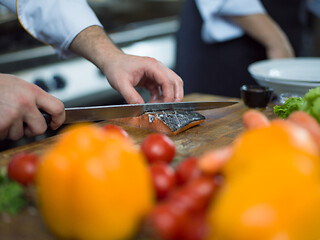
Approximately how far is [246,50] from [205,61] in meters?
0.28

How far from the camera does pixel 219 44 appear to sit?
2299 millimetres

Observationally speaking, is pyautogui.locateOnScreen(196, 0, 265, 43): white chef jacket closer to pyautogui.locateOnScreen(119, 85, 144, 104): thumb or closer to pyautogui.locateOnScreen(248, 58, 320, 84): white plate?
pyautogui.locateOnScreen(248, 58, 320, 84): white plate

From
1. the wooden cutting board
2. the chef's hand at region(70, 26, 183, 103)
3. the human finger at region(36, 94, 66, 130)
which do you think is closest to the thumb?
the chef's hand at region(70, 26, 183, 103)

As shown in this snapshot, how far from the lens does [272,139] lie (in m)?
0.51

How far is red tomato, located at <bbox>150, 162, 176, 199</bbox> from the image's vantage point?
23.9 inches

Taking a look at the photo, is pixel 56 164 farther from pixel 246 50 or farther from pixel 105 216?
pixel 246 50

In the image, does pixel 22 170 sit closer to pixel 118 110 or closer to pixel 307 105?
pixel 118 110

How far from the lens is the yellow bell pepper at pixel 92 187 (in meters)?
0.50

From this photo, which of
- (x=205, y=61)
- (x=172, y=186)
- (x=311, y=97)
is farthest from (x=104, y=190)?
(x=205, y=61)

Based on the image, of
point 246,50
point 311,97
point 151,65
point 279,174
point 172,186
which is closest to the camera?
point 279,174

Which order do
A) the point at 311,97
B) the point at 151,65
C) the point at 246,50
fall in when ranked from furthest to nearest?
the point at 246,50 → the point at 151,65 → the point at 311,97

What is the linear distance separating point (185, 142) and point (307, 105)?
37 cm

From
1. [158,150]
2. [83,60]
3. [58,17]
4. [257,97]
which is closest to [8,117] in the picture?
[158,150]

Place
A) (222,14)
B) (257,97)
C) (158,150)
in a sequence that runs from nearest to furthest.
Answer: (158,150) → (257,97) → (222,14)
